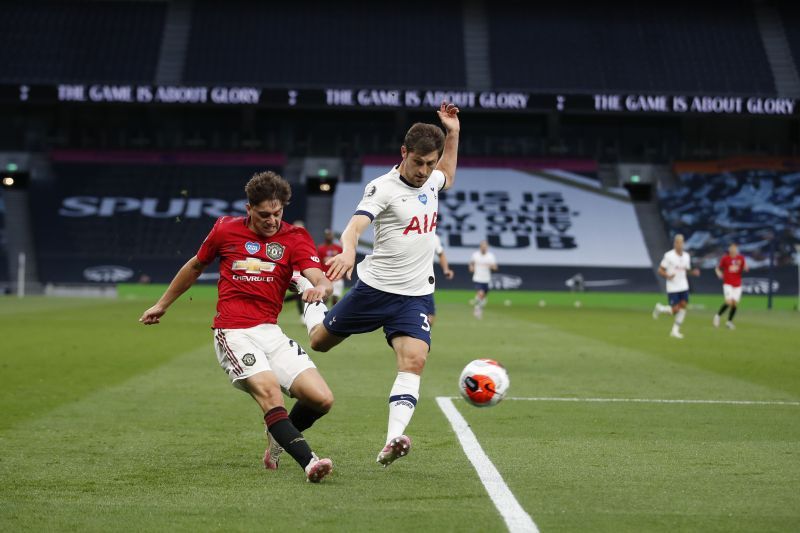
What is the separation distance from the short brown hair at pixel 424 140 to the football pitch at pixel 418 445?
2.24 meters

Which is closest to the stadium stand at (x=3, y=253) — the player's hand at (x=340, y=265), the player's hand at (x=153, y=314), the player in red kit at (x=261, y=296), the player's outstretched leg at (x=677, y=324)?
the player's outstretched leg at (x=677, y=324)

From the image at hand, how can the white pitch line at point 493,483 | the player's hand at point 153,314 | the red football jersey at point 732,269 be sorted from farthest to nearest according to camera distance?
the red football jersey at point 732,269
the player's hand at point 153,314
the white pitch line at point 493,483

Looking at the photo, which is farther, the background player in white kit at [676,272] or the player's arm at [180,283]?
the background player in white kit at [676,272]

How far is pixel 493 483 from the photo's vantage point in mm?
7266

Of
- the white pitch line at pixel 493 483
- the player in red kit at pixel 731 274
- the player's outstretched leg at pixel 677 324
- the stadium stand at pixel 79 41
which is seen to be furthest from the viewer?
the stadium stand at pixel 79 41

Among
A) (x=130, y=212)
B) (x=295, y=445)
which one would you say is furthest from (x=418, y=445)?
(x=130, y=212)

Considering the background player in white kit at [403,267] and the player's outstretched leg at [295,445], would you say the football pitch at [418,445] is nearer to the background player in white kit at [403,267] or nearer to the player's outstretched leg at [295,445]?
the player's outstretched leg at [295,445]

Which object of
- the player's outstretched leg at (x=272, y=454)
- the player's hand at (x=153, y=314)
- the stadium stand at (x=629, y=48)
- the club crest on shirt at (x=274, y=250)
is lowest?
the player's outstretched leg at (x=272, y=454)

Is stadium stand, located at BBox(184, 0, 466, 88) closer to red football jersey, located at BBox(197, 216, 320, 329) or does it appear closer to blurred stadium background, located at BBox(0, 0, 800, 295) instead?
blurred stadium background, located at BBox(0, 0, 800, 295)

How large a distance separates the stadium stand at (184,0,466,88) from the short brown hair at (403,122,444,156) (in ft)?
145

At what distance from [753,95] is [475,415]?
140ft

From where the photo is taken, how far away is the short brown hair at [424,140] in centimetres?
785

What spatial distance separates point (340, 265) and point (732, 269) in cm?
2496

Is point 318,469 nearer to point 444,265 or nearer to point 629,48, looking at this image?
point 444,265
